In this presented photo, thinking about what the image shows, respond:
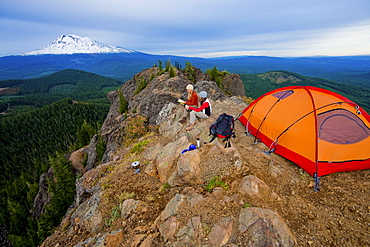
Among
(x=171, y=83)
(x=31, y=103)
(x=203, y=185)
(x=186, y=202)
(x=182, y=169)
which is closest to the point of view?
(x=186, y=202)

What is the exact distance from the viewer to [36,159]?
2891 inches

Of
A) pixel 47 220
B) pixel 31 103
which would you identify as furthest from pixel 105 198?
pixel 31 103

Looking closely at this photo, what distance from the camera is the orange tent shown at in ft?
23.1

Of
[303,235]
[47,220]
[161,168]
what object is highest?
[303,235]

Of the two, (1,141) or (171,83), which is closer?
(171,83)

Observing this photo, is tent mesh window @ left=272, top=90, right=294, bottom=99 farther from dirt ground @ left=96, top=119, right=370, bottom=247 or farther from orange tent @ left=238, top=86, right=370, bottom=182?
dirt ground @ left=96, top=119, right=370, bottom=247

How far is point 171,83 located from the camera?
26031 millimetres

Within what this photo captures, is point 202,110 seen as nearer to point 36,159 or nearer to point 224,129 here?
point 224,129

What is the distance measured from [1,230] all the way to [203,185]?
64.5 meters

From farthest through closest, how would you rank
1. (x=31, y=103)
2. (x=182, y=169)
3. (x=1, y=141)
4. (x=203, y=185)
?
(x=31, y=103)
(x=1, y=141)
(x=182, y=169)
(x=203, y=185)

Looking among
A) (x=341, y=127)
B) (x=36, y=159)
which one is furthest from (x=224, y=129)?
(x=36, y=159)

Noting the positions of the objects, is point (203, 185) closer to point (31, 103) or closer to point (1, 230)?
→ point (1, 230)

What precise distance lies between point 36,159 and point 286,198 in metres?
95.8

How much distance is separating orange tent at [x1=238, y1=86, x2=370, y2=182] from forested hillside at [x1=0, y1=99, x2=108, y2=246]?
34152 mm
